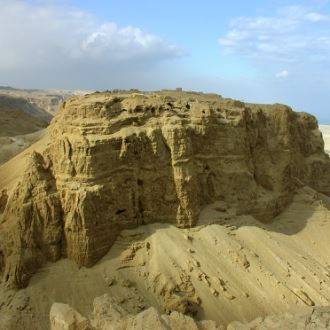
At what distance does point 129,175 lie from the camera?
19.5 metres

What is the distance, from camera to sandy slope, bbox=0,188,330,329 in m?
16.9

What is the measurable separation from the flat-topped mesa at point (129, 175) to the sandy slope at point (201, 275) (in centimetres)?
66

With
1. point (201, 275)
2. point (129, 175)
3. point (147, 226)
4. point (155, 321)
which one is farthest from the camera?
point (147, 226)

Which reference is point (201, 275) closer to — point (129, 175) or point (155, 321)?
point (129, 175)

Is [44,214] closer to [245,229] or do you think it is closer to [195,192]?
[195,192]

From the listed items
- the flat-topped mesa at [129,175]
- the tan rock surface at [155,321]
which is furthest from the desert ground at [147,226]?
the tan rock surface at [155,321]

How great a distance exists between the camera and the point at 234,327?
37.3 feet

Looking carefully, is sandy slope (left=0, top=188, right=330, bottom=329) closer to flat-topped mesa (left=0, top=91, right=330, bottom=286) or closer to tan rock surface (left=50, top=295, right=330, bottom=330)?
flat-topped mesa (left=0, top=91, right=330, bottom=286)

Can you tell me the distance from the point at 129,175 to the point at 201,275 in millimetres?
4935

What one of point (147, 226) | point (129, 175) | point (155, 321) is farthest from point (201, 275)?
point (155, 321)

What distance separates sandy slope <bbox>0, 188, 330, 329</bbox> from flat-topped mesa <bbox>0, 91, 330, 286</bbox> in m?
0.66

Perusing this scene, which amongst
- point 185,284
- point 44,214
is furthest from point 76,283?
point 185,284

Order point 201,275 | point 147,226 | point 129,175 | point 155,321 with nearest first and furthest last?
point 155,321
point 201,275
point 129,175
point 147,226

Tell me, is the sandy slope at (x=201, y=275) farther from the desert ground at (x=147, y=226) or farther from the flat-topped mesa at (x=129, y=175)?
the flat-topped mesa at (x=129, y=175)
